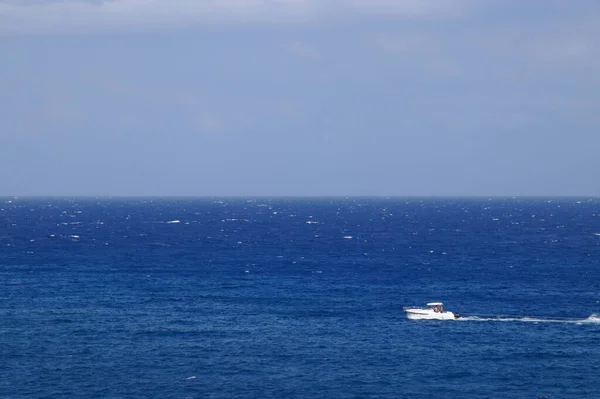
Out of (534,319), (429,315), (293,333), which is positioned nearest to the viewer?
(293,333)

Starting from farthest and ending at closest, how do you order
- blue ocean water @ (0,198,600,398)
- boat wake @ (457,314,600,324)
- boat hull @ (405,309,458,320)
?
boat hull @ (405,309,458,320)
boat wake @ (457,314,600,324)
blue ocean water @ (0,198,600,398)

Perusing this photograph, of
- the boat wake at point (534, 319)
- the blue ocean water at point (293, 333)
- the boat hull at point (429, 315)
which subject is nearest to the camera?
the blue ocean water at point (293, 333)

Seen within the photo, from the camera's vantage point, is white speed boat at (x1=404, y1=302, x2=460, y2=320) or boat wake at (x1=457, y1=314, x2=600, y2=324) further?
white speed boat at (x1=404, y1=302, x2=460, y2=320)

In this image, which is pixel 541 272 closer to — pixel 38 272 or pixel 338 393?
pixel 338 393

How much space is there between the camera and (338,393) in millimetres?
79125

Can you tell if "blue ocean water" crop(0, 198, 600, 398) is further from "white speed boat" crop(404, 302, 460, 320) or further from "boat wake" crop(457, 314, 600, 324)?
"white speed boat" crop(404, 302, 460, 320)

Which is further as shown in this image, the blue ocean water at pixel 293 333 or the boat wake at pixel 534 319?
the boat wake at pixel 534 319

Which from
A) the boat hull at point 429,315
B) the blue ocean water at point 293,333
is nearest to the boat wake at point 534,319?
the blue ocean water at point 293,333

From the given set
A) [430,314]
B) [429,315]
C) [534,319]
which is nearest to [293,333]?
[429,315]

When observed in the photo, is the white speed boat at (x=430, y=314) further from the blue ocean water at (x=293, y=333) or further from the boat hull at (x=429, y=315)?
the blue ocean water at (x=293, y=333)

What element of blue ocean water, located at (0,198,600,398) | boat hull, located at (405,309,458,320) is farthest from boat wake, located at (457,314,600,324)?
boat hull, located at (405,309,458,320)

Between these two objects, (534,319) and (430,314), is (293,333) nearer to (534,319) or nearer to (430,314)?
(430,314)

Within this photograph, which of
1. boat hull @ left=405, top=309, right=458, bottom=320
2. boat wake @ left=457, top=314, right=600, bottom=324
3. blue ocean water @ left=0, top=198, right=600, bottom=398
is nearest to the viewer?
blue ocean water @ left=0, top=198, right=600, bottom=398

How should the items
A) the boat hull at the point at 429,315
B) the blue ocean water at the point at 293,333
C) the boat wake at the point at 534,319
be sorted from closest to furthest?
the blue ocean water at the point at 293,333 → the boat wake at the point at 534,319 → the boat hull at the point at 429,315
